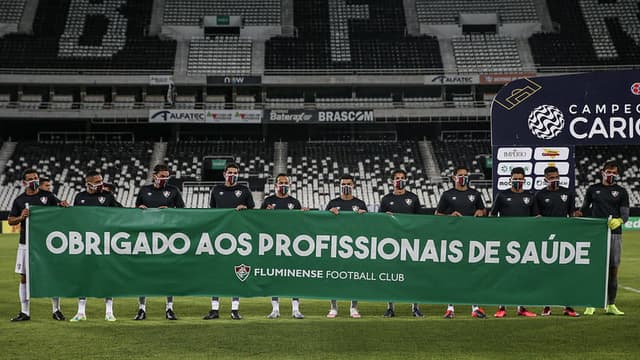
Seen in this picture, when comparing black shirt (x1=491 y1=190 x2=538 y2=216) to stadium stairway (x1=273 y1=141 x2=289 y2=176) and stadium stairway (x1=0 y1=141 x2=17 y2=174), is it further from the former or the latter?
stadium stairway (x1=0 y1=141 x2=17 y2=174)

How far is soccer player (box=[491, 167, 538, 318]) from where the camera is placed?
11.6 metres

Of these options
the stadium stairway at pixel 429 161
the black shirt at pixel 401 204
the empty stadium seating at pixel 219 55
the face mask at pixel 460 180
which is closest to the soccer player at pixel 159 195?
the black shirt at pixel 401 204

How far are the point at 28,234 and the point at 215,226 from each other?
272cm

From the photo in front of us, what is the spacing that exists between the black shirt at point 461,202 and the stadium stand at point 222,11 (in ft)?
147

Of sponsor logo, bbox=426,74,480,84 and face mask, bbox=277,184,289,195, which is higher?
sponsor logo, bbox=426,74,480,84

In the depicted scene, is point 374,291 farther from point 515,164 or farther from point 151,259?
point 515,164

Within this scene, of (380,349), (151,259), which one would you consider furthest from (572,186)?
(151,259)

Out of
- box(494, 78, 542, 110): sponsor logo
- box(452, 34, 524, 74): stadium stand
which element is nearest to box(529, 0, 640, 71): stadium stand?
box(452, 34, 524, 74): stadium stand

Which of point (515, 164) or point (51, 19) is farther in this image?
point (51, 19)

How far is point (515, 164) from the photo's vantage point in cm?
1340

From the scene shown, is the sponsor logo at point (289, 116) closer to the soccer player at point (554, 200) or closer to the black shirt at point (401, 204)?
the black shirt at point (401, 204)

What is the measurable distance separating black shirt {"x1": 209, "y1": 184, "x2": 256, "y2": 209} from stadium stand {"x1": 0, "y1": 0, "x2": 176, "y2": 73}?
39570 mm

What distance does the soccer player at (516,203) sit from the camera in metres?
11.6

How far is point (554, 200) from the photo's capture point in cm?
1168
